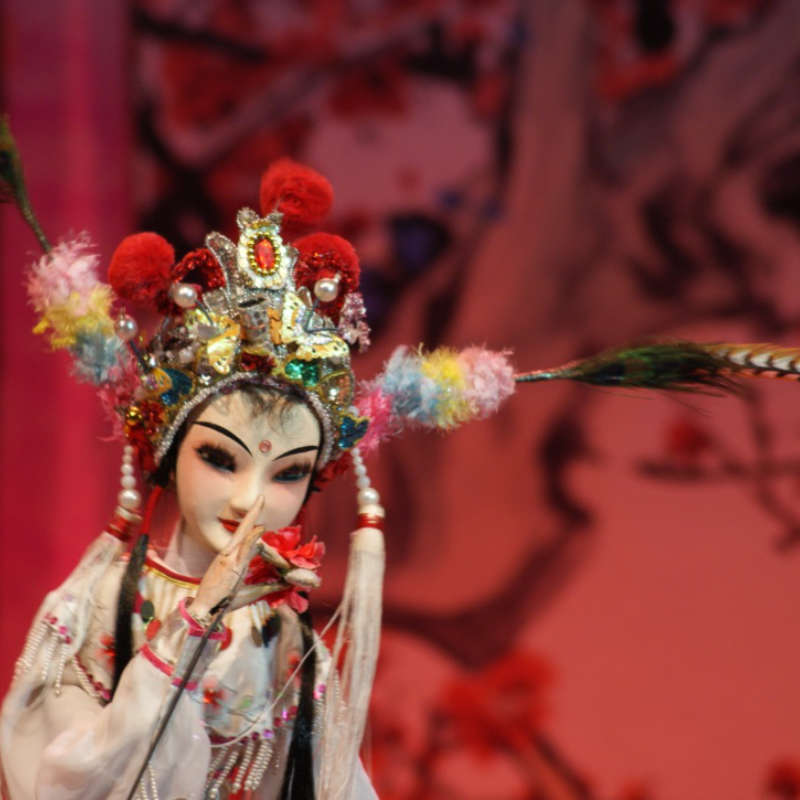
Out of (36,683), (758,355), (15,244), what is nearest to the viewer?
(36,683)

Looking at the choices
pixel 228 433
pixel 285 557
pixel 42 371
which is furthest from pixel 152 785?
pixel 42 371

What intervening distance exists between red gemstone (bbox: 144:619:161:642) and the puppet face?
0.11m

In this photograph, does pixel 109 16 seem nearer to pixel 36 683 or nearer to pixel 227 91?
pixel 227 91

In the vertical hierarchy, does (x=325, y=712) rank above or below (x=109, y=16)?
below

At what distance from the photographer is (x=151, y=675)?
1.30 meters

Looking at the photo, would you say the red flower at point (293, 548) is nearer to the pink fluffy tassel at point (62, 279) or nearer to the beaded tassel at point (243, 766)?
the beaded tassel at point (243, 766)

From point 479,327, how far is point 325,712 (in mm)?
1457

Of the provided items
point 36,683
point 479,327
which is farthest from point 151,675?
point 479,327

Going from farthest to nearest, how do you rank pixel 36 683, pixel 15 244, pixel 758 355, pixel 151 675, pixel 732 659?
pixel 732 659
pixel 15 244
pixel 758 355
pixel 36 683
pixel 151 675

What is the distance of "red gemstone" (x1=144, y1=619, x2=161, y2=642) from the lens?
1.41 metres

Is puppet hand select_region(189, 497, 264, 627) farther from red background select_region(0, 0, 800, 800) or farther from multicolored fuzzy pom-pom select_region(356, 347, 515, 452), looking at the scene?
red background select_region(0, 0, 800, 800)

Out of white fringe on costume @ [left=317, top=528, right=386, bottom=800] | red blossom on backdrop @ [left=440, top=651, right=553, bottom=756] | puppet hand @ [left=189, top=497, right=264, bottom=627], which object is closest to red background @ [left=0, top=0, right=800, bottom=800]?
red blossom on backdrop @ [left=440, top=651, right=553, bottom=756]

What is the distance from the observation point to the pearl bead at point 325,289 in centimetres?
148

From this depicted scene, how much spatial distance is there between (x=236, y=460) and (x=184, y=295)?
20 cm
